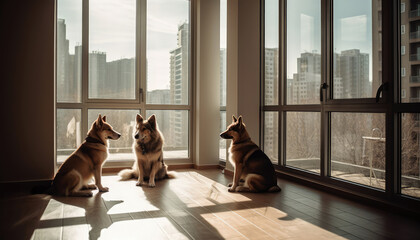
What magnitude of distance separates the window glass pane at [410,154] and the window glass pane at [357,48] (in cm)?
48

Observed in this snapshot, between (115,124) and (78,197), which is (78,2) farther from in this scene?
(78,197)

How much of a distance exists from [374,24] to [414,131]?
1136 mm

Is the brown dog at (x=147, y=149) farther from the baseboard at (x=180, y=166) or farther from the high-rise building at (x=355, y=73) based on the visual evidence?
the high-rise building at (x=355, y=73)

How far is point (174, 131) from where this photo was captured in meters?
5.73

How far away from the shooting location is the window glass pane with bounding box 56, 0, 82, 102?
5.00 meters

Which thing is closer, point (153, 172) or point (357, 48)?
point (357, 48)

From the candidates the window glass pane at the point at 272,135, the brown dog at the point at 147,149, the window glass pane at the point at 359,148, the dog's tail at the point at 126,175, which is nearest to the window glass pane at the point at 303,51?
the window glass pane at the point at 272,135

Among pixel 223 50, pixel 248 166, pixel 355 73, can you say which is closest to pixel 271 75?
pixel 223 50

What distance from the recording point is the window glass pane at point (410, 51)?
9.55 ft

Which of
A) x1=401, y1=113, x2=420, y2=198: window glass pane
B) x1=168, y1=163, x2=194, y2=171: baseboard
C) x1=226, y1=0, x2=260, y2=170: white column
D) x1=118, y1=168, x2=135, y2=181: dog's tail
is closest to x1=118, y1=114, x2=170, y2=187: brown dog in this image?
x1=118, y1=168, x2=135, y2=181: dog's tail

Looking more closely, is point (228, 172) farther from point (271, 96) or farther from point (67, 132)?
point (67, 132)

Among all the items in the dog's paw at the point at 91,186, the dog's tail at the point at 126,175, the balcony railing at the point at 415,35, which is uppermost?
the balcony railing at the point at 415,35

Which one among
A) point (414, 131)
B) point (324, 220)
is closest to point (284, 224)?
point (324, 220)

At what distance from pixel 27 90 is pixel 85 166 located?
1376 millimetres
